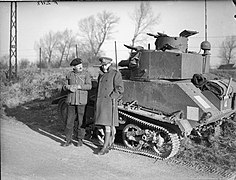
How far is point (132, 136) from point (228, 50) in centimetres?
254

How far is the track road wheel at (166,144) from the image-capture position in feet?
19.6

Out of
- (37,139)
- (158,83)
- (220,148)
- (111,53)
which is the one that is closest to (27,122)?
(37,139)

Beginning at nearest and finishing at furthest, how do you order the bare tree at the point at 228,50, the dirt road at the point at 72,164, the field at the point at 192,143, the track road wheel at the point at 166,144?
the dirt road at the point at 72,164 < the bare tree at the point at 228,50 < the field at the point at 192,143 < the track road wheel at the point at 166,144

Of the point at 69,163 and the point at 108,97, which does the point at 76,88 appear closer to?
the point at 108,97

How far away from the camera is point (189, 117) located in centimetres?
604

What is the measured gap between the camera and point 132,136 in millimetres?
6562

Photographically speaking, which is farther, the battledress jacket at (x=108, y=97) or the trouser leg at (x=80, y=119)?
the trouser leg at (x=80, y=119)

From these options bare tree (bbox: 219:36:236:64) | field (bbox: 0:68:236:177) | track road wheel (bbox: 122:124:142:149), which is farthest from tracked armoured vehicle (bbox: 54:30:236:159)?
bare tree (bbox: 219:36:236:64)

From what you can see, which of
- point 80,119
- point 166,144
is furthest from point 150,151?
point 80,119

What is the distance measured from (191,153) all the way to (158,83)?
1540 millimetres

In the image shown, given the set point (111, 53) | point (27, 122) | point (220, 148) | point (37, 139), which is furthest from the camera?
point (27, 122)

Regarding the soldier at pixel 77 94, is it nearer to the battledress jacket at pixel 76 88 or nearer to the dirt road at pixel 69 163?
the battledress jacket at pixel 76 88

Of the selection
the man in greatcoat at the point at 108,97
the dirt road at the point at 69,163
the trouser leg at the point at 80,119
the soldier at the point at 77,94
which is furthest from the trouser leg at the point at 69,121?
the man in greatcoat at the point at 108,97

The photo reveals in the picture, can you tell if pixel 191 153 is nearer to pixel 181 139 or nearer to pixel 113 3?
pixel 181 139
